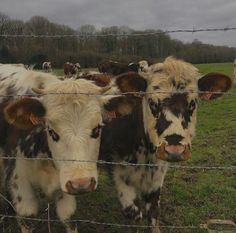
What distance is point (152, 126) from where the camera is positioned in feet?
15.3

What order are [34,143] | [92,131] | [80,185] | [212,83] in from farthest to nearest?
[212,83] < [34,143] < [92,131] < [80,185]

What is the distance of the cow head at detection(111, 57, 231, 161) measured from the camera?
418cm

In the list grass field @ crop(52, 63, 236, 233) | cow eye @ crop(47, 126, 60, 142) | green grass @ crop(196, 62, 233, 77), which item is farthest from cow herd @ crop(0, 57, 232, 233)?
green grass @ crop(196, 62, 233, 77)

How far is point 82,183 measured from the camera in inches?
142

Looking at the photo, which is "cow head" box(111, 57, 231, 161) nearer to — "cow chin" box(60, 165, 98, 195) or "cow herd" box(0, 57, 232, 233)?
"cow herd" box(0, 57, 232, 233)

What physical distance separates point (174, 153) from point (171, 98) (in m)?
0.64

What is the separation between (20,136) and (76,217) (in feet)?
4.82

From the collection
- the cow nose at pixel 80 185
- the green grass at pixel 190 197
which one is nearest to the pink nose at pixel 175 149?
the cow nose at pixel 80 185

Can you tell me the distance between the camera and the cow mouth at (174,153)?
402cm

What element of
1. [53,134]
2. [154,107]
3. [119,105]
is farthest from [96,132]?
[154,107]

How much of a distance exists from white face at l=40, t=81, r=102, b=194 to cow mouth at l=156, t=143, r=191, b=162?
0.57 metres

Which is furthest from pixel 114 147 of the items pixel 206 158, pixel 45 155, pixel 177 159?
pixel 206 158

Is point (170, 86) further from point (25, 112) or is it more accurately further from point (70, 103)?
point (25, 112)

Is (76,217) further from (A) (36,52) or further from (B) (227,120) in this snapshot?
(A) (36,52)
